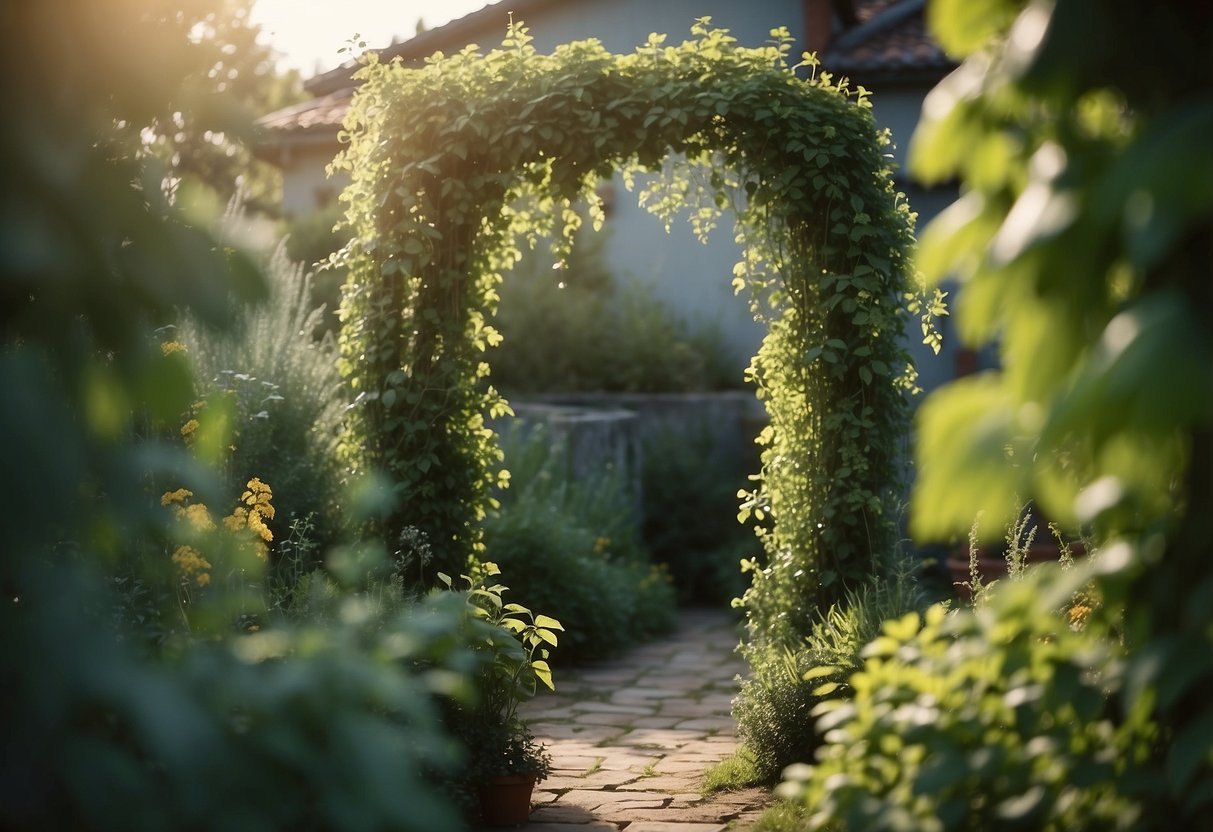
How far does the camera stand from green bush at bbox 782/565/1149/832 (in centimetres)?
194

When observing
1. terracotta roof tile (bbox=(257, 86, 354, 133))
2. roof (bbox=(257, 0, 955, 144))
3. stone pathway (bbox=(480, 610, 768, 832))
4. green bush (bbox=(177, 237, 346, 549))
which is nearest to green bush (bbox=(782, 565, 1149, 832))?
stone pathway (bbox=(480, 610, 768, 832))

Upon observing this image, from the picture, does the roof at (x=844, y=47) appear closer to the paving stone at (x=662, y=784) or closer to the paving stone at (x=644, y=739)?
the paving stone at (x=644, y=739)

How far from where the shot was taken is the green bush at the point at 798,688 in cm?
456

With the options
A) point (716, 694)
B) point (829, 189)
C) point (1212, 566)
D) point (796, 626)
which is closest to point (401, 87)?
point (829, 189)

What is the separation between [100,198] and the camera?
1808 millimetres

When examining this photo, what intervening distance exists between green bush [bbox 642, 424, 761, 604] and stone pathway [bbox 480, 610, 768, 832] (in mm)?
1239

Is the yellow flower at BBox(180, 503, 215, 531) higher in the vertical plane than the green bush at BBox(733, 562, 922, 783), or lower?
higher

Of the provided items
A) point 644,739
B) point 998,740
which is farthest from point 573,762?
point 998,740

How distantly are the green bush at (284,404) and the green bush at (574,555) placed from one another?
0.99m

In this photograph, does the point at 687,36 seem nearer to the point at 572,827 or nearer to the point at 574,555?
the point at 574,555

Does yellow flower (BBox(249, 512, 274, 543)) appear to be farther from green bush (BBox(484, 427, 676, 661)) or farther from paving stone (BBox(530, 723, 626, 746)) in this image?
green bush (BBox(484, 427, 676, 661))

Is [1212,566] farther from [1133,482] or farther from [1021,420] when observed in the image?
[1021,420]

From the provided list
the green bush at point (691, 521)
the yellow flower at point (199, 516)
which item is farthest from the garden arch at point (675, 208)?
the green bush at point (691, 521)

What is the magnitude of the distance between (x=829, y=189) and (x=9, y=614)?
3930 millimetres
